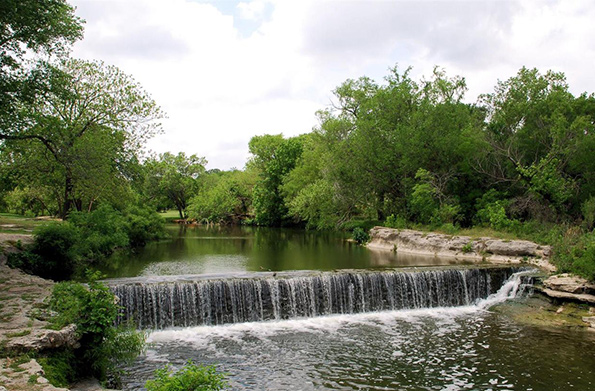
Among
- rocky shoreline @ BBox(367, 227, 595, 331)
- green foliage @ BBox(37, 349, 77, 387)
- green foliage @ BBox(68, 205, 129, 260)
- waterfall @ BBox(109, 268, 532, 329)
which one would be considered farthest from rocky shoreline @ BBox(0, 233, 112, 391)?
rocky shoreline @ BBox(367, 227, 595, 331)

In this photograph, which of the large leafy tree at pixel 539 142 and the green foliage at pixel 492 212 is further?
the green foliage at pixel 492 212

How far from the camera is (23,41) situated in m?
14.0

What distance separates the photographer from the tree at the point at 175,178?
192 feet

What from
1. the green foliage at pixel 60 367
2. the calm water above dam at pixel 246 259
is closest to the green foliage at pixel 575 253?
the calm water above dam at pixel 246 259

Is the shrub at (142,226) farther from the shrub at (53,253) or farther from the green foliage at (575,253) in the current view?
the green foliage at (575,253)

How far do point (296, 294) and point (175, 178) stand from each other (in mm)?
47851

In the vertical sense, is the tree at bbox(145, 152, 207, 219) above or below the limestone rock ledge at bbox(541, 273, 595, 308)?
above

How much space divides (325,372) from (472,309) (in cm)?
787

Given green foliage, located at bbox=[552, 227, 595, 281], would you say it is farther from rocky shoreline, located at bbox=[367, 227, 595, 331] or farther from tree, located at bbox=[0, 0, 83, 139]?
tree, located at bbox=[0, 0, 83, 139]

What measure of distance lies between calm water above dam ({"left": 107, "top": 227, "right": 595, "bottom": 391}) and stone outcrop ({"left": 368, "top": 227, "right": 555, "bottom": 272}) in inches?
85.9

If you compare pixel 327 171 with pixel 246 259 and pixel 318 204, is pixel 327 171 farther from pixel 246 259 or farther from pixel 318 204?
pixel 246 259

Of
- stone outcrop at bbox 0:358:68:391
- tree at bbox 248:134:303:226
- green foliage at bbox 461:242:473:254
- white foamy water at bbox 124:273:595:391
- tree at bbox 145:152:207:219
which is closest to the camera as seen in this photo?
stone outcrop at bbox 0:358:68:391

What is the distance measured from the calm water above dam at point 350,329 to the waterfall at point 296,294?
0.11ft

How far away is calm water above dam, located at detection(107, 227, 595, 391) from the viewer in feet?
29.2
